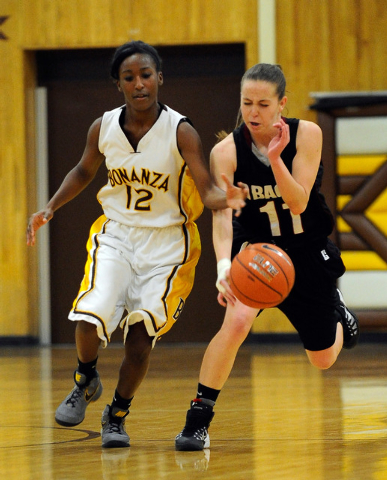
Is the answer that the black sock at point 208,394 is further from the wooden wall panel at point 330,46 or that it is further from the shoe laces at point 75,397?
the wooden wall panel at point 330,46

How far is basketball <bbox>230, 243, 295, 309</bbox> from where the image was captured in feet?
9.95

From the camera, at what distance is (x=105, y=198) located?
12.2ft

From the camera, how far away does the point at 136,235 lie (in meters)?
3.61

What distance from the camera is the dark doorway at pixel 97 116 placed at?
26.9 feet

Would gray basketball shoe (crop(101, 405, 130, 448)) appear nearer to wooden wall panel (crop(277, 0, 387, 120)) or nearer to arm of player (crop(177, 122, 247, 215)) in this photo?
arm of player (crop(177, 122, 247, 215))

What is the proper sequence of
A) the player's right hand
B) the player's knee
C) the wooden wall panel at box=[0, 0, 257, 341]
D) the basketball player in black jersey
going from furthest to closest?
the wooden wall panel at box=[0, 0, 257, 341] < the player's right hand < the player's knee < the basketball player in black jersey

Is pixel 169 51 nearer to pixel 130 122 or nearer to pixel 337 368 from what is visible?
pixel 337 368

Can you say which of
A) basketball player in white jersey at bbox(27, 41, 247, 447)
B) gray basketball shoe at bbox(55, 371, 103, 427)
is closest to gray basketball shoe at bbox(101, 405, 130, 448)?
basketball player in white jersey at bbox(27, 41, 247, 447)

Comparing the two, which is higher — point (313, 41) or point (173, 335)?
point (313, 41)

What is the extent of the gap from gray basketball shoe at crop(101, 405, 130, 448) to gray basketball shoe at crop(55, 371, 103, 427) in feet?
0.35

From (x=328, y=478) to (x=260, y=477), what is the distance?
0.23 m

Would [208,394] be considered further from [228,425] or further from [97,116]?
[97,116]

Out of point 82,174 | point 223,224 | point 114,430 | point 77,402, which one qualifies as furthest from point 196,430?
point 82,174

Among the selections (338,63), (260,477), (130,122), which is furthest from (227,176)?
(338,63)
